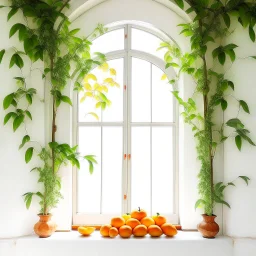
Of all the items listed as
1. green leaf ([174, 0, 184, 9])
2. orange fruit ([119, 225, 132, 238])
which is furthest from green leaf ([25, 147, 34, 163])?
green leaf ([174, 0, 184, 9])

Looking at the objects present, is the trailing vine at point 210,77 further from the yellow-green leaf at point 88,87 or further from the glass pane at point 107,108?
the yellow-green leaf at point 88,87

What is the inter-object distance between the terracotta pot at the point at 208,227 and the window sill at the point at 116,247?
62 millimetres

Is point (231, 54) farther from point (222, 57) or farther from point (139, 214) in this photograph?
point (139, 214)

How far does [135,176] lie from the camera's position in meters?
3.45

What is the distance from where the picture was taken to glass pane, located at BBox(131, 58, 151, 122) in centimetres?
349

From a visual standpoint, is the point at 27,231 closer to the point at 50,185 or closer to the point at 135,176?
the point at 50,185

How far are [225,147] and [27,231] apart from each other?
5.94ft

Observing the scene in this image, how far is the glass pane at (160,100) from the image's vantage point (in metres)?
3.49

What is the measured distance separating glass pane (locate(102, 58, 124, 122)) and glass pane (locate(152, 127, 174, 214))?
363 millimetres

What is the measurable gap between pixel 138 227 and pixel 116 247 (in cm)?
24

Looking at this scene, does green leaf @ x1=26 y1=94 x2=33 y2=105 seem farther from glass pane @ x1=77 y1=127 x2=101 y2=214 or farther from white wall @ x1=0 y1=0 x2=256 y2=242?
glass pane @ x1=77 y1=127 x2=101 y2=214

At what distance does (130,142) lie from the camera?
3453 mm

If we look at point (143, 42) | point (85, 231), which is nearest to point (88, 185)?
point (85, 231)

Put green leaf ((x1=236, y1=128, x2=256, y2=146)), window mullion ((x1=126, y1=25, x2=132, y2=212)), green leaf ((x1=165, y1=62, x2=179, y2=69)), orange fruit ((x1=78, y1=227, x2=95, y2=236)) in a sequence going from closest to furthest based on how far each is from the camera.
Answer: green leaf ((x1=236, y1=128, x2=256, y2=146)), orange fruit ((x1=78, y1=227, x2=95, y2=236)), green leaf ((x1=165, y1=62, x2=179, y2=69)), window mullion ((x1=126, y1=25, x2=132, y2=212))
